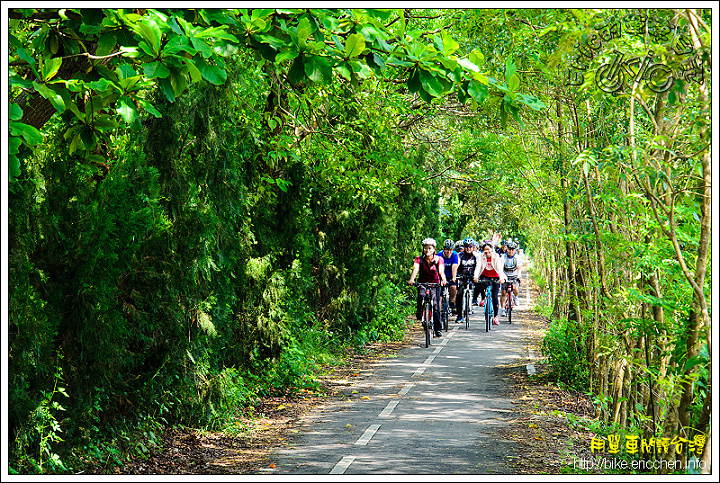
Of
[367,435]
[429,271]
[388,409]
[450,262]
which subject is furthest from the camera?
[450,262]

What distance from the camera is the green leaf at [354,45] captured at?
4.60 metres

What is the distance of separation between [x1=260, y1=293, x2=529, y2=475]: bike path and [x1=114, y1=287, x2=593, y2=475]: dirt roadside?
0.21 meters

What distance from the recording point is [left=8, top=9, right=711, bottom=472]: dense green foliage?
15.6ft

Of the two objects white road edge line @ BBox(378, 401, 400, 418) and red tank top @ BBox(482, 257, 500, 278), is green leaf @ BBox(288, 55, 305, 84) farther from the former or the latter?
red tank top @ BBox(482, 257, 500, 278)

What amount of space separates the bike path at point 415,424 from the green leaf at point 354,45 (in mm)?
4006

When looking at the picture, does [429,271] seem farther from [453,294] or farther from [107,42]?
[107,42]

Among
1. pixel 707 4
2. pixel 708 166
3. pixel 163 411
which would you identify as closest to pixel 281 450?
pixel 163 411

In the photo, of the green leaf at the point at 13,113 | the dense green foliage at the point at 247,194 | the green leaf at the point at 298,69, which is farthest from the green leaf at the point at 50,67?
the green leaf at the point at 298,69

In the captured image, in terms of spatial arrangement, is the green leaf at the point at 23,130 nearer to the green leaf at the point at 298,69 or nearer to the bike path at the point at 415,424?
the green leaf at the point at 298,69

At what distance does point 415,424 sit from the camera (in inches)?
370

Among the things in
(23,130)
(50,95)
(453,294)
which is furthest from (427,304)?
(23,130)

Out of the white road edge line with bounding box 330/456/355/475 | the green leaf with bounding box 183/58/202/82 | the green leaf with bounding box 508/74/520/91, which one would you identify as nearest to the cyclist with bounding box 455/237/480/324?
the white road edge line with bounding box 330/456/355/475

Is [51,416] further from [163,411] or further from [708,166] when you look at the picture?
[708,166]

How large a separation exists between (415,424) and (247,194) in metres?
3.70
